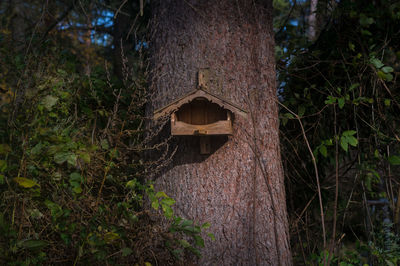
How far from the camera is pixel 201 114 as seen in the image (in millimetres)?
2705

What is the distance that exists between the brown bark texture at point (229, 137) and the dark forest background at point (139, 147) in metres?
0.17

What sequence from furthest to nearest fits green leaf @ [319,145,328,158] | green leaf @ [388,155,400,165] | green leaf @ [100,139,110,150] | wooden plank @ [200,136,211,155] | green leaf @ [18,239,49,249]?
green leaf @ [319,145,328,158], green leaf @ [388,155,400,165], green leaf @ [100,139,110,150], wooden plank @ [200,136,211,155], green leaf @ [18,239,49,249]

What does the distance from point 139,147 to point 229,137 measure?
0.72 metres

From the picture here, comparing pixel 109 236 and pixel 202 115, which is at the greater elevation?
pixel 202 115

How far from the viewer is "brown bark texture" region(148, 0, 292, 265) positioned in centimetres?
264

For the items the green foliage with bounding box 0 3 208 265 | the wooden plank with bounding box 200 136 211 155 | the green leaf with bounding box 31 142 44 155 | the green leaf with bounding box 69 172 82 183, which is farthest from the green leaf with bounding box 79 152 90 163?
the wooden plank with bounding box 200 136 211 155

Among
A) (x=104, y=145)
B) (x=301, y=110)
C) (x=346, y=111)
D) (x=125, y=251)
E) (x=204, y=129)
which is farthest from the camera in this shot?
(x=346, y=111)

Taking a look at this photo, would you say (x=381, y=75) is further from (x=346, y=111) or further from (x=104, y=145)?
(x=104, y=145)

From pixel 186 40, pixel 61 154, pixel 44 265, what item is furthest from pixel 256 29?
pixel 44 265

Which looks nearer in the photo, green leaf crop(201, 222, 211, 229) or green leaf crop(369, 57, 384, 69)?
green leaf crop(201, 222, 211, 229)

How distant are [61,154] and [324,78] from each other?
8.17 feet

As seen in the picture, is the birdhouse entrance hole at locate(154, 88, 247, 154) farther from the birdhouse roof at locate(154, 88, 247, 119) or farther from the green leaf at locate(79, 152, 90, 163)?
the green leaf at locate(79, 152, 90, 163)

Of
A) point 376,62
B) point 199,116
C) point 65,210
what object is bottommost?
point 65,210

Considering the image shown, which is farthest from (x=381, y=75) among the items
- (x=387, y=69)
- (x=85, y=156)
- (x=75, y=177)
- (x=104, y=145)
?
(x=75, y=177)
